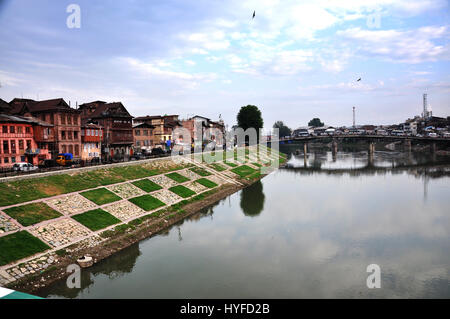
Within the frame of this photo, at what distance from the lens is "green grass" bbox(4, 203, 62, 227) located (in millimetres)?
30494

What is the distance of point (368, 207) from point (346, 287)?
26.5 metres

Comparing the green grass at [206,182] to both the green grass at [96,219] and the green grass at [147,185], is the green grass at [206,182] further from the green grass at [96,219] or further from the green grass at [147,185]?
the green grass at [96,219]

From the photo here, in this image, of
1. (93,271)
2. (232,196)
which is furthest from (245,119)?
(93,271)

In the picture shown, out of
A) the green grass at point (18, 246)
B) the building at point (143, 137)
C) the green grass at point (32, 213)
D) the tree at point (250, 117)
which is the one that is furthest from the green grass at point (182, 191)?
the tree at point (250, 117)

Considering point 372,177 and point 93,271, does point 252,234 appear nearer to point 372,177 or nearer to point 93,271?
point 93,271

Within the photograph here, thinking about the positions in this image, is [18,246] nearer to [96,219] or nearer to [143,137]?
[96,219]

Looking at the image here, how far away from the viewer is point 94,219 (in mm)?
35031

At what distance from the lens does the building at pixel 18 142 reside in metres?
49.0

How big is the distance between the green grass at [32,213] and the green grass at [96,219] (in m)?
2.35

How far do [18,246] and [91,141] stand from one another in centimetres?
4597

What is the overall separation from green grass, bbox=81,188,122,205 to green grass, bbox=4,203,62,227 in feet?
19.5

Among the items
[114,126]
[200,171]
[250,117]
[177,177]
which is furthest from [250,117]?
[177,177]

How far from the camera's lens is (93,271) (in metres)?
27.3

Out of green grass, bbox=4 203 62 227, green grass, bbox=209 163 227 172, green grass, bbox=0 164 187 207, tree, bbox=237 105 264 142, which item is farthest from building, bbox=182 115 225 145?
green grass, bbox=4 203 62 227
